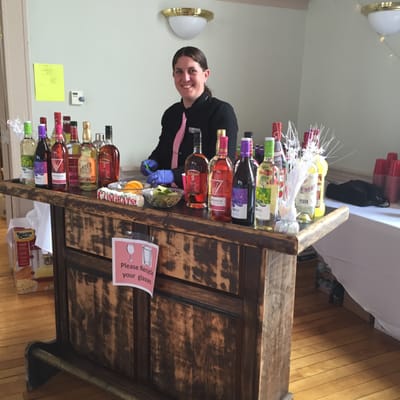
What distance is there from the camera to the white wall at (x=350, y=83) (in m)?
3.00

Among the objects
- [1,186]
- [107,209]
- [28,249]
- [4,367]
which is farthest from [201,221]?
[28,249]

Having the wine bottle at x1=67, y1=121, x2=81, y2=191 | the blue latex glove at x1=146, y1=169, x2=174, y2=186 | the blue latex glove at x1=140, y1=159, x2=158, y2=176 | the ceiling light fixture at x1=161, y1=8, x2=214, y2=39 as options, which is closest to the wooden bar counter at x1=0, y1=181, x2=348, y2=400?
the wine bottle at x1=67, y1=121, x2=81, y2=191

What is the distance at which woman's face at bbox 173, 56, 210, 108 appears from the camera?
6.78 feet

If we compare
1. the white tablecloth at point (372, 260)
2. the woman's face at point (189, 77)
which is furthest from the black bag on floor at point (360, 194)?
the woman's face at point (189, 77)

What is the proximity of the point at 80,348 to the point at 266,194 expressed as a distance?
119cm

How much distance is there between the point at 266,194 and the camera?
134 cm

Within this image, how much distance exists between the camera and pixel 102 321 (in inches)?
74.5

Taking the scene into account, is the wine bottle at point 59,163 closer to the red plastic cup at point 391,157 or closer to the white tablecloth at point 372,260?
the white tablecloth at point 372,260

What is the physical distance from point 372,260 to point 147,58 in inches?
77.3

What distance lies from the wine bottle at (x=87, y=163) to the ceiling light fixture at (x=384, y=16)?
198 centimetres

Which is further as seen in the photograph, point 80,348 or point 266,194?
point 80,348

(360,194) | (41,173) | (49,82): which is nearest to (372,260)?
(360,194)

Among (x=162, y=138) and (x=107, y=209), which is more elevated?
(x=162, y=138)

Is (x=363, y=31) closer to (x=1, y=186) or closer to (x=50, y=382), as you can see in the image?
(x=1, y=186)
